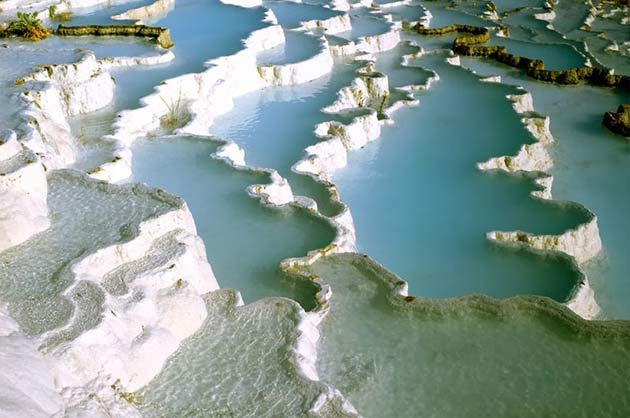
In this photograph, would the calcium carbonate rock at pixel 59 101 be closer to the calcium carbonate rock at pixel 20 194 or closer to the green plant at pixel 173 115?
the calcium carbonate rock at pixel 20 194

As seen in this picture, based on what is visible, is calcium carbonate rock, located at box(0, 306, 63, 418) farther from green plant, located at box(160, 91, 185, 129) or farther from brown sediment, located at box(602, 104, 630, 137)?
brown sediment, located at box(602, 104, 630, 137)

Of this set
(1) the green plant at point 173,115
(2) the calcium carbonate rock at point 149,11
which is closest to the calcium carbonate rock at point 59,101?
(1) the green plant at point 173,115

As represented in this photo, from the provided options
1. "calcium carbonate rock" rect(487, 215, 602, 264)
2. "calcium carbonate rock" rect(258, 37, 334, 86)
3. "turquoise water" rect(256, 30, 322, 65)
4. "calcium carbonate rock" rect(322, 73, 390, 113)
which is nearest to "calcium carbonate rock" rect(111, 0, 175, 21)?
"turquoise water" rect(256, 30, 322, 65)

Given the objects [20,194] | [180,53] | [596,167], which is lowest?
[596,167]

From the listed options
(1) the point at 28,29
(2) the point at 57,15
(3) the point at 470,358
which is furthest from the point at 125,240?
(2) the point at 57,15

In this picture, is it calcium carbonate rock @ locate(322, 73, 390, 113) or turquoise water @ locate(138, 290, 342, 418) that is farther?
calcium carbonate rock @ locate(322, 73, 390, 113)

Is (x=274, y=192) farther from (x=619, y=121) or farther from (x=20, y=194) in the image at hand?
(x=619, y=121)
